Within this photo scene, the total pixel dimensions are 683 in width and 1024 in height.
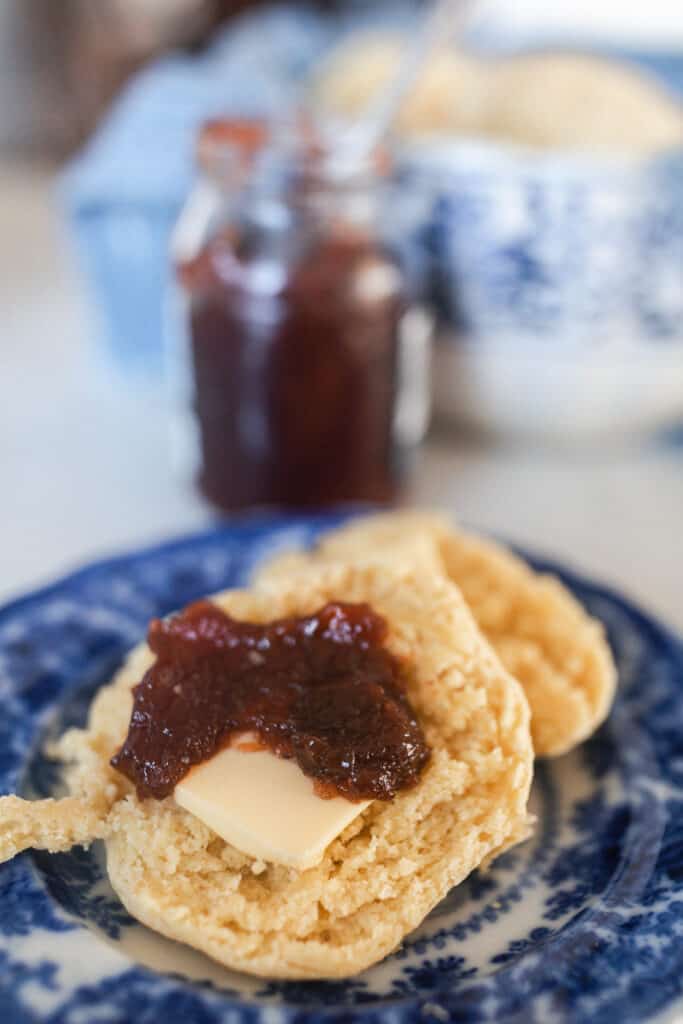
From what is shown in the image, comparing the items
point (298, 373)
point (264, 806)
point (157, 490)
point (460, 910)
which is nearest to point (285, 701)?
point (264, 806)

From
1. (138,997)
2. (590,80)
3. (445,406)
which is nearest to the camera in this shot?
(138,997)

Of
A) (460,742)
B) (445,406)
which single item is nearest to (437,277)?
(445,406)

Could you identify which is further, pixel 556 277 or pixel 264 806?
pixel 556 277

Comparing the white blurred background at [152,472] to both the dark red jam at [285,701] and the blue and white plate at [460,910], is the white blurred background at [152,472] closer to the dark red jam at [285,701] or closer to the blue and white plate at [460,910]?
the blue and white plate at [460,910]

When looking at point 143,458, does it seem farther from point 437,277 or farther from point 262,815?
point 262,815

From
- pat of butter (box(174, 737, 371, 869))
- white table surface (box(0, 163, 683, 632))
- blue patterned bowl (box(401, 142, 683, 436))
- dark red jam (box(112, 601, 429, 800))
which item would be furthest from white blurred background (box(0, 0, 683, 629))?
pat of butter (box(174, 737, 371, 869))

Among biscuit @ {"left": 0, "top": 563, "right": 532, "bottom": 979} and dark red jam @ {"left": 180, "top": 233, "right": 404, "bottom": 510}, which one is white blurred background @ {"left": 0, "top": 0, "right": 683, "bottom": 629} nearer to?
dark red jam @ {"left": 180, "top": 233, "right": 404, "bottom": 510}

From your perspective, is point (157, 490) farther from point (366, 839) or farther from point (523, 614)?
point (366, 839)
